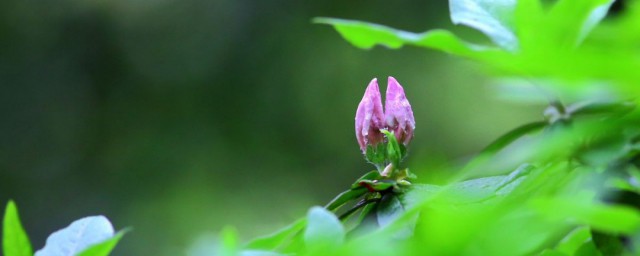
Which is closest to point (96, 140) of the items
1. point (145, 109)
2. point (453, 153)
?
point (145, 109)

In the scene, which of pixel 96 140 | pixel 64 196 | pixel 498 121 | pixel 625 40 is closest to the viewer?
pixel 625 40

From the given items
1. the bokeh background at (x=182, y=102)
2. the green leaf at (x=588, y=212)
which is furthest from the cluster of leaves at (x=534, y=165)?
the bokeh background at (x=182, y=102)

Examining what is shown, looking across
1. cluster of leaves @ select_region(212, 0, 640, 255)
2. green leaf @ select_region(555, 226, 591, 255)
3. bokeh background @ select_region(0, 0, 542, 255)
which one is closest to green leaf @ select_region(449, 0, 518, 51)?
cluster of leaves @ select_region(212, 0, 640, 255)

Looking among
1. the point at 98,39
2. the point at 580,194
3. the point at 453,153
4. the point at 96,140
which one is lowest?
the point at 580,194

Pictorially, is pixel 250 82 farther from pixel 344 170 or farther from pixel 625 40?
pixel 625 40

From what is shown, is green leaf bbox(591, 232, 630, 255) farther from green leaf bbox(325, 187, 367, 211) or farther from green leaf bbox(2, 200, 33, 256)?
green leaf bbox(2, 200, 33, 256)

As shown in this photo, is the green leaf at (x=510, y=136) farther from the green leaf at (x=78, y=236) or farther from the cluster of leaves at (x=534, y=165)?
the green leaf at (x=78, y=236)

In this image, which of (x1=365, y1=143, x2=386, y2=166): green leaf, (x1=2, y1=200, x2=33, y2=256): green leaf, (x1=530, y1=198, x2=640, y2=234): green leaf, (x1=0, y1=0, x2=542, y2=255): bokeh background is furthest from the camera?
(x1=0, y1=0, x2=542, y2=255): bokeh background
